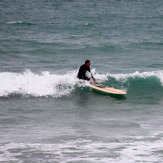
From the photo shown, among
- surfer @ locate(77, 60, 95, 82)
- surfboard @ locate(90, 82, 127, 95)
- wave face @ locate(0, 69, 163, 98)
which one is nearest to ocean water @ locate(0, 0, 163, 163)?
wave face @ locate(0, 69, 163, 98)

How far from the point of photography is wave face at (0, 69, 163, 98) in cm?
1341

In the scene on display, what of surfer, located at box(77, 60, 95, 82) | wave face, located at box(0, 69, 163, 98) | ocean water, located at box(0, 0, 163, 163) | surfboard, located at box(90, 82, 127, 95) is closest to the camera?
ocean water, located at box(0, 0, 163, 163)

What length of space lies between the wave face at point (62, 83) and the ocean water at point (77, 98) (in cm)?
4

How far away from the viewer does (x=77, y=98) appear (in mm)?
13070

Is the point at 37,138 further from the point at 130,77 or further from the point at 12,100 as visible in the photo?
the point at 130,77

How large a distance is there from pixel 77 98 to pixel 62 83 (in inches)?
60.4

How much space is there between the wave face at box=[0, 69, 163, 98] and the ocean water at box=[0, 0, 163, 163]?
4 cm

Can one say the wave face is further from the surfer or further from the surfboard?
the surfboard

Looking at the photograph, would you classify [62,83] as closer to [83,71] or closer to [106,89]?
[83,71]

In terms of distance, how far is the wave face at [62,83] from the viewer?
1341 cm

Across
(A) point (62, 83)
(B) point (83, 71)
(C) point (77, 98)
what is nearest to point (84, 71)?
(B) point (83, 71)

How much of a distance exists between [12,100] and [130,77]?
19.9ft

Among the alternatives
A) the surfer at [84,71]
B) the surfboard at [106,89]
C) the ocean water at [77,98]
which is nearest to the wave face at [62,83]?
the ocean water at [77,98]

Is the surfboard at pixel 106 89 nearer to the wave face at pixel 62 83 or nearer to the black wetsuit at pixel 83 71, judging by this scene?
the black wetsuit at pixel 83 71
